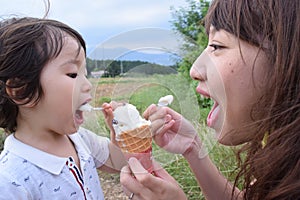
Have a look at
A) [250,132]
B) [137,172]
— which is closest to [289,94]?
[250,132]

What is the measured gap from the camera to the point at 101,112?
3.09 feet

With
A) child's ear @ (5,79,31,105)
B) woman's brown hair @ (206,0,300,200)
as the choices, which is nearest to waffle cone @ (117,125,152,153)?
woman's brown hair @ (206,0,300,200)

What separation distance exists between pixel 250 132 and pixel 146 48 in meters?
0.35

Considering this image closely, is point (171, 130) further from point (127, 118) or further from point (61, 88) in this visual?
point (61, 88)

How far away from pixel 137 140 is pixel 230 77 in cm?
28

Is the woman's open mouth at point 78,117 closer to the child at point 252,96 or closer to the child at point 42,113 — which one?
the child at point 42,113

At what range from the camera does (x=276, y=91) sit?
0.87 m

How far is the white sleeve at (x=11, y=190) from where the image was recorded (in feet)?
3.50

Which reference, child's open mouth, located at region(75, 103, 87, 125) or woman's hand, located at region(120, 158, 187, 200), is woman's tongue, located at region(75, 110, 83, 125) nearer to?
child's open mouth, located at region(75, 103, 87, 125)

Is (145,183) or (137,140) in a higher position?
(137,140)

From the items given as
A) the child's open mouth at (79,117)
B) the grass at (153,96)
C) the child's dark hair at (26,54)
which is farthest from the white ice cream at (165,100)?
the child's dark hair at (26,54)

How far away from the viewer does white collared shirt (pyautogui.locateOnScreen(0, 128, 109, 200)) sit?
3.60 feet

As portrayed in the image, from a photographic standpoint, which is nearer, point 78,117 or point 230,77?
point 230,77

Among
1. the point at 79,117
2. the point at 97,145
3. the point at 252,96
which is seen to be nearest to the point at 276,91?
the point at 252,96
